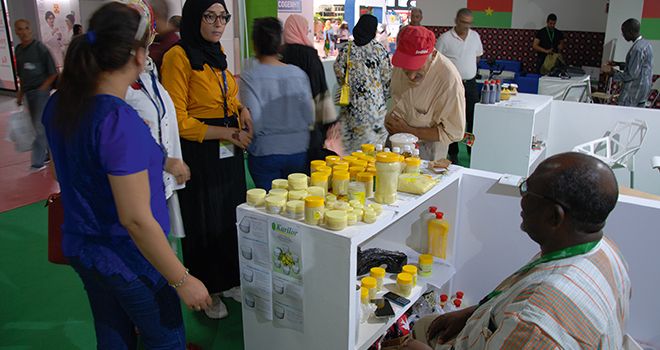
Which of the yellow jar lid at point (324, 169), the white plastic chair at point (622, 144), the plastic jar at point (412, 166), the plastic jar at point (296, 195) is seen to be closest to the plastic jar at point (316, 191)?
the plastic jar at point (296, 195)

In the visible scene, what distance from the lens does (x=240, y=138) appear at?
2734 mm

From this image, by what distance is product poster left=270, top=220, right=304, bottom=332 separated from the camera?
71.6 inches

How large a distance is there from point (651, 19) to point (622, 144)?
14.2ft

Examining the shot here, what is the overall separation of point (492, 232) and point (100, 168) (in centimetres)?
183

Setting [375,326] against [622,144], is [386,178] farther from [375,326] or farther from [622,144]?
[622,144]

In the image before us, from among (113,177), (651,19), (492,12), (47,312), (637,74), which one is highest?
(492,12)

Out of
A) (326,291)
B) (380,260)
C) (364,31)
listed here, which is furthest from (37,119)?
(326,291)

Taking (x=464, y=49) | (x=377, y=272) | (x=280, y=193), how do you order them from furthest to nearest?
1. (x=464, y=49)
2. (x=377, y=272)
3. (x=280, y=193)

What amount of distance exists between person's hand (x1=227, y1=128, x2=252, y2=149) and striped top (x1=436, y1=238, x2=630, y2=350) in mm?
1705

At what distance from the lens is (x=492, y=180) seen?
246cm

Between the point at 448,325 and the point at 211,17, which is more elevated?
the point at 211,17

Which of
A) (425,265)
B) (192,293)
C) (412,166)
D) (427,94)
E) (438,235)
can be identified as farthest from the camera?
(427,94)

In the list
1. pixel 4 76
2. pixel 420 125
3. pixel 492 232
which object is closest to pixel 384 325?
pixel 492 232

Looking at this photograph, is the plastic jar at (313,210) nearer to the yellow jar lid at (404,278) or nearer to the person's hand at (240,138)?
the yellow jar lid at (404,278)
